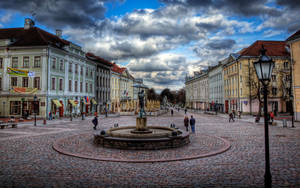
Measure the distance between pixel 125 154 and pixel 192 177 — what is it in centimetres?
429

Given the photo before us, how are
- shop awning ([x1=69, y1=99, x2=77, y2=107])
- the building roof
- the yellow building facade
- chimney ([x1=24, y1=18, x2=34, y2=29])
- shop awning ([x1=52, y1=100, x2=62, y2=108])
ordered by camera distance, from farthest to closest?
the yellow building facade < chimney ([x1=24, y1=18, x2=34, y2=29]) < shop awning ([x1=69, y1=99, x2=77, y2=107]) < shop awning ([x1=52, y1=100, x2=62, y2=108]) < the building roof

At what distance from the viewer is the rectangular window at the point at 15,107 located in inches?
Result: 1400

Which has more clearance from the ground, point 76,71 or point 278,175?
point 76,71

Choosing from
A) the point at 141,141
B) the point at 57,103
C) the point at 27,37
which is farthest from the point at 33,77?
the point at 141,141

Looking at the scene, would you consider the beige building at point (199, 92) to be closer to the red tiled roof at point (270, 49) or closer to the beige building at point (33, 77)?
the red tiled roof at point (270, 49)

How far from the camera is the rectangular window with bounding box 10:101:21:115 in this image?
35.6 meters

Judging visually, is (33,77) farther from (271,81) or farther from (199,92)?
(199,92)

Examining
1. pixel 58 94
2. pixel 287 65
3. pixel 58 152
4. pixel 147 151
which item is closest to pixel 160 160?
pixel 147 151

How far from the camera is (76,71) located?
4438 centimetres

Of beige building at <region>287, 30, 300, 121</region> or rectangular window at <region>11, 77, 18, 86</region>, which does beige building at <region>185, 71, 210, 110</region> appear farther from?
rectangular window at <region>11, 77, 18, 86</region>

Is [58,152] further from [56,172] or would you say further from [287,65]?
[287,65]

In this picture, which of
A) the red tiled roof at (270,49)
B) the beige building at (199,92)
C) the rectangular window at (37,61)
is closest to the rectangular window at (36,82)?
the rectangular window at (37,61)

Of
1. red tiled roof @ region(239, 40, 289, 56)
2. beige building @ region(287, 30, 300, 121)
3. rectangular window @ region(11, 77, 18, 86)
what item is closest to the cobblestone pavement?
beige building @ region(287, 30, 300, 121)

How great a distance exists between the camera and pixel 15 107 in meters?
35.6
